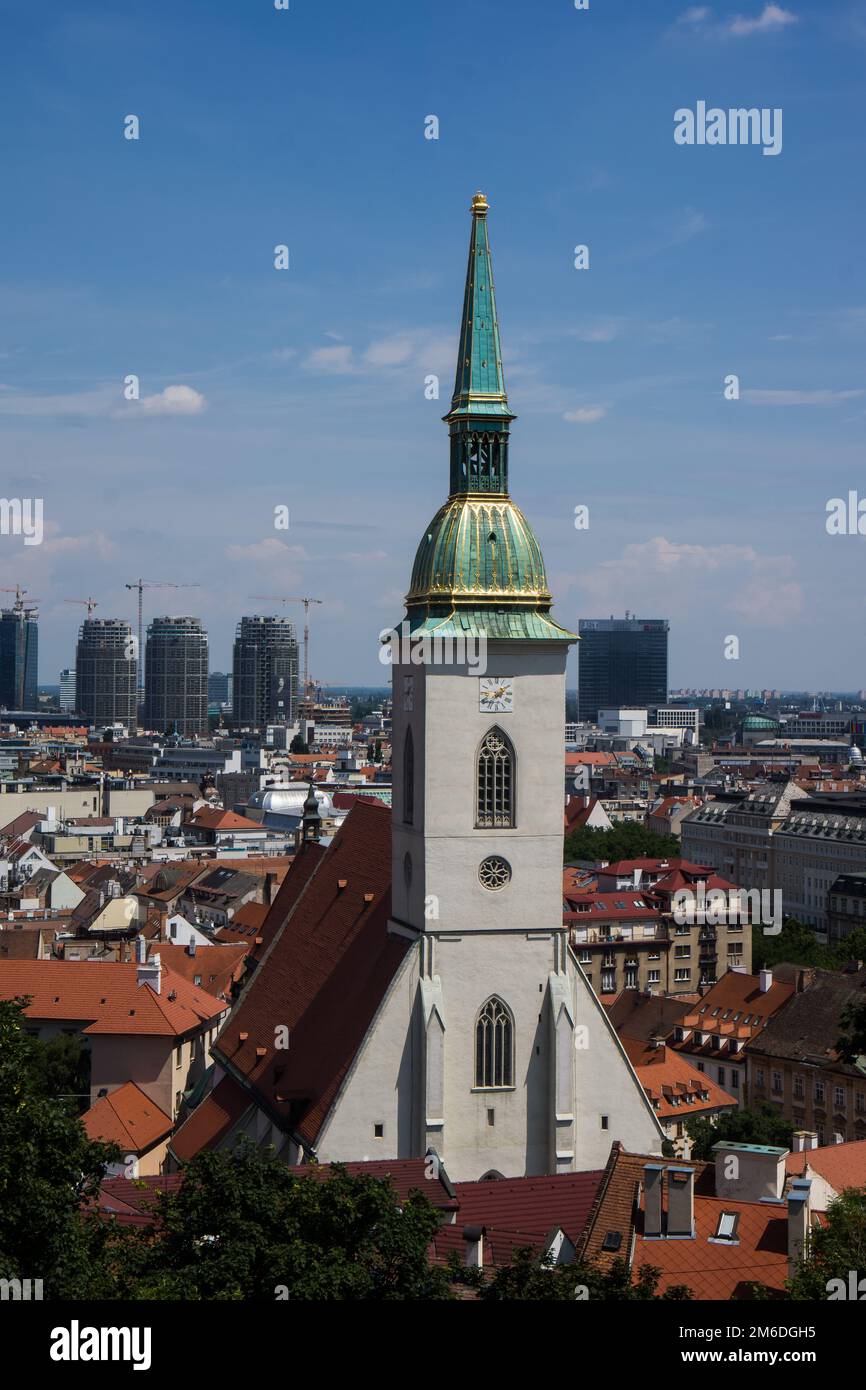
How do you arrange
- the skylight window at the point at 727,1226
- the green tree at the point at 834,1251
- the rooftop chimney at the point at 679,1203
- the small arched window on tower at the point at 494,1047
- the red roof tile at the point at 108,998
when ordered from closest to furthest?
1. the green tree at the point at 834,1251
2. the rooftop chimney at the point at 679,1203
3. the skylight window at the point at 727,1226
4. the small arched window on tower at the point at 494,1047
5. the red roof tile at the point at 108,998

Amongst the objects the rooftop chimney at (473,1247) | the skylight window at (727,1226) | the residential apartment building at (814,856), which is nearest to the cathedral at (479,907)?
the skylight window at (727,1226)

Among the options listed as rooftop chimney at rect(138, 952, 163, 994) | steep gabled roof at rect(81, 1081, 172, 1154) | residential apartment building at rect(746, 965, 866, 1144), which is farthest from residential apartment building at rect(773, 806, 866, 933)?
steep gabled roof at rect(81, 1081, 172, 1154)

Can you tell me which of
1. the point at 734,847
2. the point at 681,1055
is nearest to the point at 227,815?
the point at 734,847

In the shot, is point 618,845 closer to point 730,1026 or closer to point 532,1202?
point 730,1026

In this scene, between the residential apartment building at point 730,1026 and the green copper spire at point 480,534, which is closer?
the green copper spire at point 480,534

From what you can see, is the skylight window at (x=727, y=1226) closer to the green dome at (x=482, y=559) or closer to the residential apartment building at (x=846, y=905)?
the green dome at (x=482, y=559)

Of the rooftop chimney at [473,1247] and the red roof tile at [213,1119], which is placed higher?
the rooftop chimney at [473,1247]

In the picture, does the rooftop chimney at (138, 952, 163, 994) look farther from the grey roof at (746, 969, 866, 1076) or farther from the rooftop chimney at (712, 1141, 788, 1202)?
the rooftop chimney at (712, 1141, 788, 1202)

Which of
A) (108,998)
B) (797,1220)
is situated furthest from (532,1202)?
(108,998)
